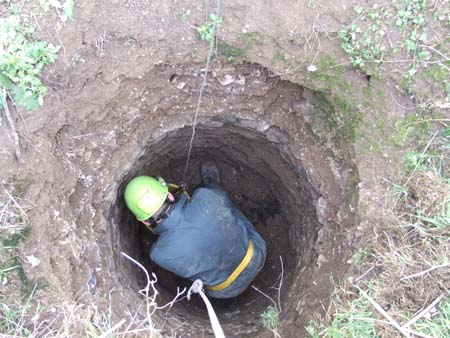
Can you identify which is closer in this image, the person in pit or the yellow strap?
the person in pit

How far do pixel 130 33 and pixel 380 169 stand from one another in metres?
2.00

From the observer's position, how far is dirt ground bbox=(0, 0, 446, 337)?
111 inches

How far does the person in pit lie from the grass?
1.31 m

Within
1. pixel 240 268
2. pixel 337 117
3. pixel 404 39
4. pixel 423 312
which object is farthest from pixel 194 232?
pixel 404 39

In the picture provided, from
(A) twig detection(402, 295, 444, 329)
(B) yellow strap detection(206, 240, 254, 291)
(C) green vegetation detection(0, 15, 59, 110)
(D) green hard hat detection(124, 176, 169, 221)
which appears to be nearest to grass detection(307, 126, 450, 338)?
(A) twig detection(402, 295, 444, 329)

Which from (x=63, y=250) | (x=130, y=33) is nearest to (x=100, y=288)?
(x=63, y=250)

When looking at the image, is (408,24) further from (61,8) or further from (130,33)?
(61,8)

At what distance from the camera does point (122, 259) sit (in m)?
3.95

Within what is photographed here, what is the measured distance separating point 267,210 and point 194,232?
1.75 metres

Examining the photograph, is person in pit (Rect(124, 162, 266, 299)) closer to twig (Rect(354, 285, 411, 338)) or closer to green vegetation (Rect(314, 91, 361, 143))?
green vegetation (Rect(314, 91, 361, 143))

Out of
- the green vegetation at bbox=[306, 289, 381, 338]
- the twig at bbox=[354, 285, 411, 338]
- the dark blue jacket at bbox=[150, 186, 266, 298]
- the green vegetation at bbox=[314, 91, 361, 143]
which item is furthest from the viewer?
the dark blue jacket at bbox=[150, 186, 266, 298]

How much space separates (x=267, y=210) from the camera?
17.5 ft

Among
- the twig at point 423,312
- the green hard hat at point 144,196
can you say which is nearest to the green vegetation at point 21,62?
the green hard hat at point 144,196

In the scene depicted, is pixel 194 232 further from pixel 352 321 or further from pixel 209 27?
pixel 209 27
